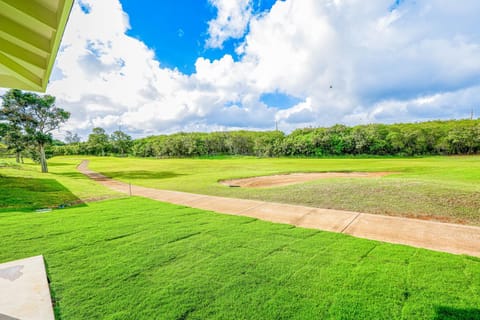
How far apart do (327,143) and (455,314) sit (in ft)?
196

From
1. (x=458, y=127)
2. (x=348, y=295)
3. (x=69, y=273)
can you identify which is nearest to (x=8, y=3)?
(x=69, y=273)

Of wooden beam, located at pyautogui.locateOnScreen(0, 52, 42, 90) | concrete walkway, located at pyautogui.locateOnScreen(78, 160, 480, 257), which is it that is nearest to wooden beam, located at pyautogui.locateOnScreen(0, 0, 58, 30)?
wooden beam, located at pyautogui.locateOnScreen(0, 52, 42, 90)

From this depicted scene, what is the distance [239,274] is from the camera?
300cm

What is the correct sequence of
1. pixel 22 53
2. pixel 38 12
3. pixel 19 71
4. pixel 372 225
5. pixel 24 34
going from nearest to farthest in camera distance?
pixel 38 12, pixel 24 34, pixel 22 53, pixel 19 71, pixel 372 225

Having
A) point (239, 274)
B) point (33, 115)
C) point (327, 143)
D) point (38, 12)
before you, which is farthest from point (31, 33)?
point (327, 143)

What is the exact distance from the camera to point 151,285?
2.76 m

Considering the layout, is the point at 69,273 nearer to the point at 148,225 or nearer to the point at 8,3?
the point at 148,225

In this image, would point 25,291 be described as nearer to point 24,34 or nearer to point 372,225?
point 24,34

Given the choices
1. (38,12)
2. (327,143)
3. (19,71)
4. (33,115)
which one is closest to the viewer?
(38,12)

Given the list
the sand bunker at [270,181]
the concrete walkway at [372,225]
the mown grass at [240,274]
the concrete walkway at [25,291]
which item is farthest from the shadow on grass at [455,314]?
the sand bunker at [270,181]

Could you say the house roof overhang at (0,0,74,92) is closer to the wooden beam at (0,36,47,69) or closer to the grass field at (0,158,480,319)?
the wooden beam at (0,36,47,69)

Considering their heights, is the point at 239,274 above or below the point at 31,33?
below

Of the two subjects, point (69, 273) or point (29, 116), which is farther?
point (29, 116)

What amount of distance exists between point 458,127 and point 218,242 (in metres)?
64.6
